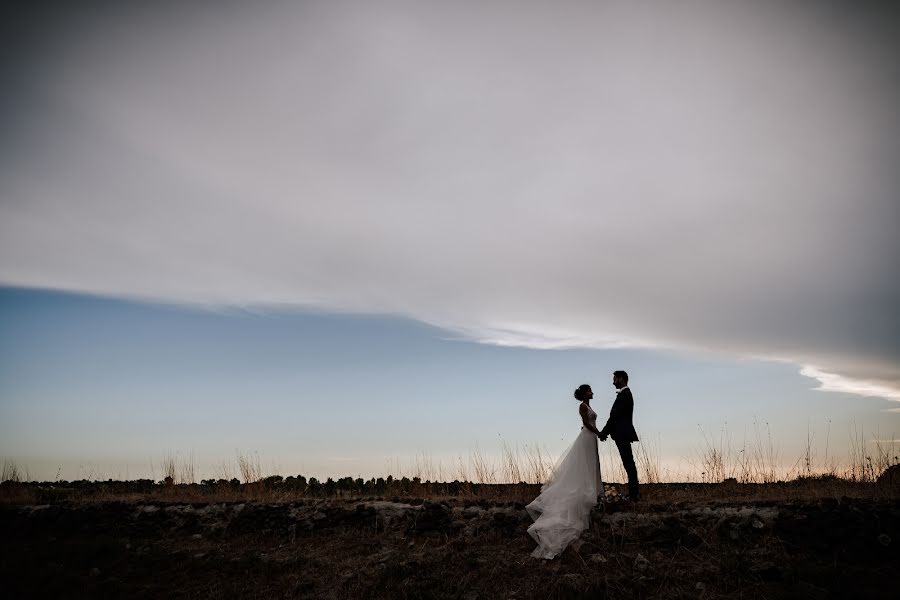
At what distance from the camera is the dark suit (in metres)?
10.1

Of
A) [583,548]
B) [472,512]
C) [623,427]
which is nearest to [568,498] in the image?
[583,548]

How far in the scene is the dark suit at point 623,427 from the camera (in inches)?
398

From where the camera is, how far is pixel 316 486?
697 inches

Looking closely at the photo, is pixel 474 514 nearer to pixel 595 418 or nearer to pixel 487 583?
pixel 487 583

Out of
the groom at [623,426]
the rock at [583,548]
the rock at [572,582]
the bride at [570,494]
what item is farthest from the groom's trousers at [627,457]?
the rock at [572,582]

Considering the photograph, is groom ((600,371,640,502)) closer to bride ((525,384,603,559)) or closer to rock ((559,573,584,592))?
bride ((525,384,603,559))

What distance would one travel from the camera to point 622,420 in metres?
10.2

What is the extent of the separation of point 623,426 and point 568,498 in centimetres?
176

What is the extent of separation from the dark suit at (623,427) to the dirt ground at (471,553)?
2.87ft

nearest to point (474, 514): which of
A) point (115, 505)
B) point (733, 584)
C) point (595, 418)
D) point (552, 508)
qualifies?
point (552, 508)

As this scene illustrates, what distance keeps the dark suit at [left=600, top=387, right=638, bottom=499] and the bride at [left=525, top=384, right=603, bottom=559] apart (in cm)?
30

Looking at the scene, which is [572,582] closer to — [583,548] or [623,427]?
[583,548]

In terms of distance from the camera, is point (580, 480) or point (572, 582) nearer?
point (572, 582)

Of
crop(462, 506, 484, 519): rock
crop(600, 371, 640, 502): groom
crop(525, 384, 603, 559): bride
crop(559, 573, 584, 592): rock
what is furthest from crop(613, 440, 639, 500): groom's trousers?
crop(462, 506, 484, 519): rock
